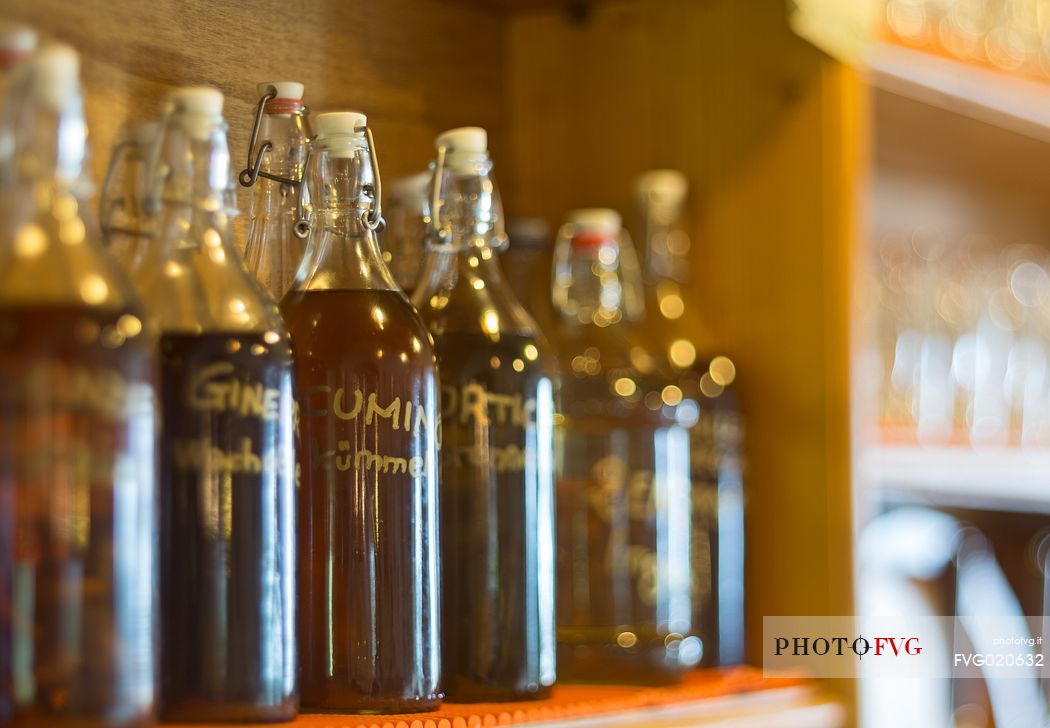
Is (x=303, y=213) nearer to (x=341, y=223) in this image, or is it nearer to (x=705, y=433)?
(x=341, y=223)

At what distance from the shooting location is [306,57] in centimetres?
87

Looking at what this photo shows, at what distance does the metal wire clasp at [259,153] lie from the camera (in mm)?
791

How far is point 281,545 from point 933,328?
115 cm

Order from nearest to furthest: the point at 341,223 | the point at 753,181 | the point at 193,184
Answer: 1. the point at 193,184
2. the point at 341,223
3. the point at 753,181

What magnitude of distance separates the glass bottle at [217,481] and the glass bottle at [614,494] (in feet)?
1.29

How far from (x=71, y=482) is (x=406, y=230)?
394mm

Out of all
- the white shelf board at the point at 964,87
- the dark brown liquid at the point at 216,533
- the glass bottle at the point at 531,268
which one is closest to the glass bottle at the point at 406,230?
the glass bottle at the point at 531,268

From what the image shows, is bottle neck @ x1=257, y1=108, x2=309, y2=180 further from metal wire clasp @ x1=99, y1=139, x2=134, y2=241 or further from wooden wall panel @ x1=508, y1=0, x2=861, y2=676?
wooden wall panel @ x1=508, y1=0, x2=861, y2=676

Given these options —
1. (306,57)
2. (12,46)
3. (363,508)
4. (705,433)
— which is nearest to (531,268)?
(705,433)

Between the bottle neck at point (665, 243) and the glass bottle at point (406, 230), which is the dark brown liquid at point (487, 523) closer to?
the glass bottle at point (406, 230)

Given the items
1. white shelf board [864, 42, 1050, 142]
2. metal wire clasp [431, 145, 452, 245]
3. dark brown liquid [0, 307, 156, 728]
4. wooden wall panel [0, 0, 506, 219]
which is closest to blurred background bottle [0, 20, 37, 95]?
wooden wall panel [0, 0, 506, 219]

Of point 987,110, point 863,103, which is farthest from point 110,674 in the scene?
point 987,110

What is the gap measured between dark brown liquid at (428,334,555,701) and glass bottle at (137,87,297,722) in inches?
6.4

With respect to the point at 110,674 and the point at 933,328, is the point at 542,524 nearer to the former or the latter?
the point at 110,674
